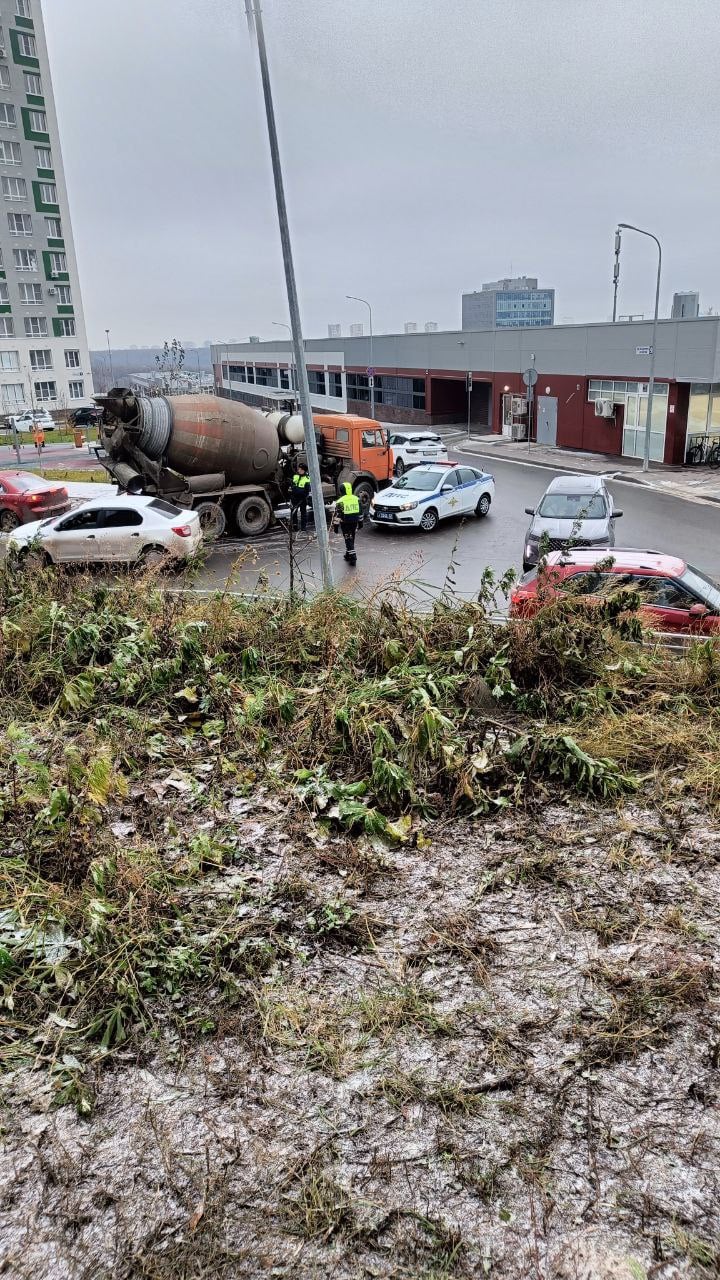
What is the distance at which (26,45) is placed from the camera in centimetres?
5588

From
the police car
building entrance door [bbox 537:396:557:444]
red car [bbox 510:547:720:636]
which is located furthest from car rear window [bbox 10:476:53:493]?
building entrance door [bbox 537:396:557:444]

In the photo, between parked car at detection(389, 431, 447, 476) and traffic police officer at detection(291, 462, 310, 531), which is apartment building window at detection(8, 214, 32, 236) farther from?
traffic police officer at detection(291, 462, 310, 531)

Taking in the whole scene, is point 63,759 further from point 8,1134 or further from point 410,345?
point 410,345

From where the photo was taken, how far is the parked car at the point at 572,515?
15407mm

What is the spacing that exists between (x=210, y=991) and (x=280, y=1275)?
164cm

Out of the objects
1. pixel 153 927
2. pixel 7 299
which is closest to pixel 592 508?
pixel 153 927

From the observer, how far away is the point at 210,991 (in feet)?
15.8

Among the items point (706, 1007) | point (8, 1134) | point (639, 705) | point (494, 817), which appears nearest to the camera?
point (8, 1134)

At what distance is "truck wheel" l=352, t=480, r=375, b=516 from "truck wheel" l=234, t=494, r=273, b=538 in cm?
328

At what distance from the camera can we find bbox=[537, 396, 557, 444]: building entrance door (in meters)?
36.6

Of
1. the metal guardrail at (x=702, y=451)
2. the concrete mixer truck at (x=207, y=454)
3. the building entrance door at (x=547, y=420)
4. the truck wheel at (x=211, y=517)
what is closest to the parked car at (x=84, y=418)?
the building entrance door at (x=547, y=420)

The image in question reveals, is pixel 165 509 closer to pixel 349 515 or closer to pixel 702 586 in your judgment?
pixel 349 515

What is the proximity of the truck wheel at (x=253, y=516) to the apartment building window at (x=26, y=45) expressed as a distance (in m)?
54.8

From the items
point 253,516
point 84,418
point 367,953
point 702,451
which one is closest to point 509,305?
point 84,418
